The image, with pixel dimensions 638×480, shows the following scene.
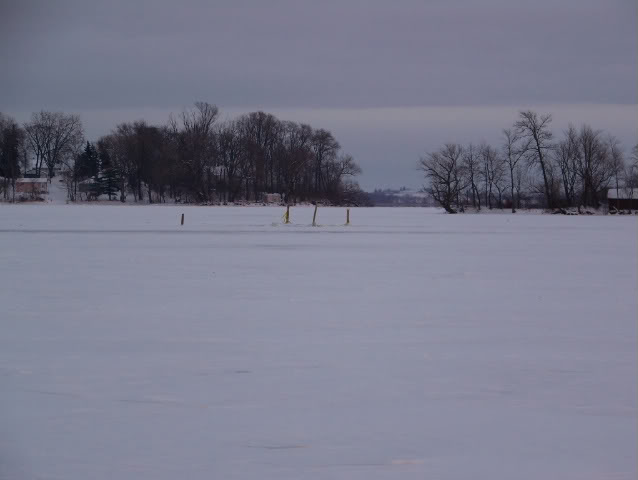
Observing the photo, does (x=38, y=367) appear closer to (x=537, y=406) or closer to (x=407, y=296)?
(x=537, y=406)

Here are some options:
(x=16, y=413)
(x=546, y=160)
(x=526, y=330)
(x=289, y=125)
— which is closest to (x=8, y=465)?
(x=16, y=413)

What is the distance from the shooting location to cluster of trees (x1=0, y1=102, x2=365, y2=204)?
102875mm

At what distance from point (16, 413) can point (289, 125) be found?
113478mm

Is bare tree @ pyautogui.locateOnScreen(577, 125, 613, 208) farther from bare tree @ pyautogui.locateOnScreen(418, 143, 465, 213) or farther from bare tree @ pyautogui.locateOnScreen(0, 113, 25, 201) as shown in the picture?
bare tree @ pyautogui.locateOnScreen(0, 113, 25, 201)

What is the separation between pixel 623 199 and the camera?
77500mm

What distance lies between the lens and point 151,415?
5.96 metres

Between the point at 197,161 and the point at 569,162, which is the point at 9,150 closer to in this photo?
the point at 197,161

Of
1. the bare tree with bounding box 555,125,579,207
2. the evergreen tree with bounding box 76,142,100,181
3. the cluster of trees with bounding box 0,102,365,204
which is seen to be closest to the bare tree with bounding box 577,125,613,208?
the bare tree with bounding box 555,125,579,207

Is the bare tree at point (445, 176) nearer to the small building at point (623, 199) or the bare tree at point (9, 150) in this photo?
the small building at point (623, 199)

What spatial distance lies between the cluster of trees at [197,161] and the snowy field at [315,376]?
89.1 meters

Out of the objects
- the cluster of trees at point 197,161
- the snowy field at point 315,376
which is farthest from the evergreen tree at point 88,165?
the snowy field at point 315,376

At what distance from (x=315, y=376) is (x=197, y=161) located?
3762 inches

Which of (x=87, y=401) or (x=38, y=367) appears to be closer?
(x=87, y=401)

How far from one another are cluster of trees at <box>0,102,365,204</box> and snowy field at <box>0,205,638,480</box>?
292ft
